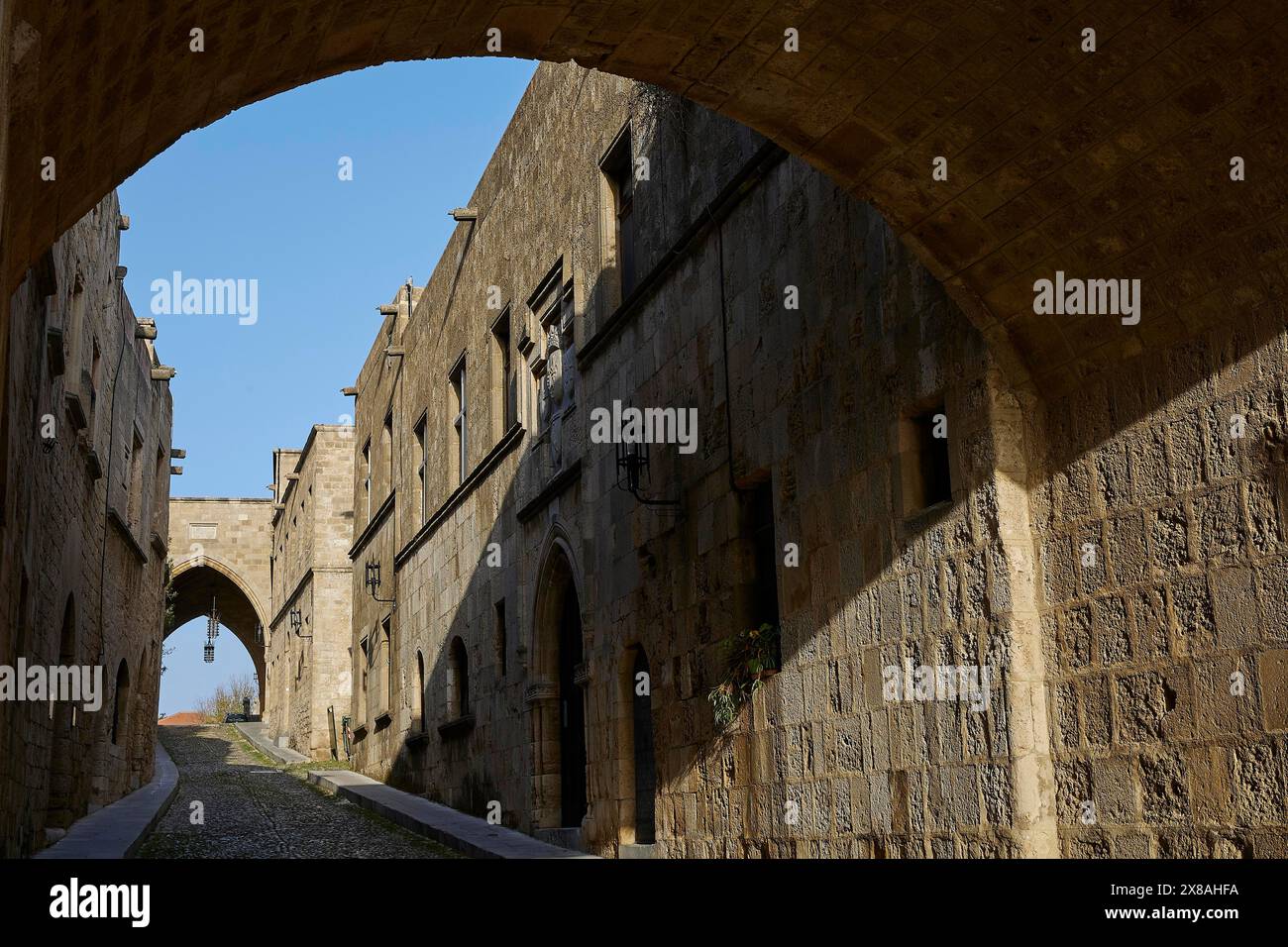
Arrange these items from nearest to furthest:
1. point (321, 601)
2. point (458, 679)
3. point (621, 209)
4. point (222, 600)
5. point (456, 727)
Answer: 1. point (621, 209)
2. point (456, 727)
3. point (458, 679)
4. point (321, 601)
5. point (222, 600)

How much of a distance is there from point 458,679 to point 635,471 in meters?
7.62

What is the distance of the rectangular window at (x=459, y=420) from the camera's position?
18.1 metres

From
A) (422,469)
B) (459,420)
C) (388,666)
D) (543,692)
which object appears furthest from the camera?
(388,666)

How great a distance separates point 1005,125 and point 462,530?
1195cm

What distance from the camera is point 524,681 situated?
14.4 meters

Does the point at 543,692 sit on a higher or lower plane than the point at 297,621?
lower

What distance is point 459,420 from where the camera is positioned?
18359mm

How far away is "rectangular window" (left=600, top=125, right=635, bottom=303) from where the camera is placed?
1239cm

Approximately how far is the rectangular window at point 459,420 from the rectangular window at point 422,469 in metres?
1.55

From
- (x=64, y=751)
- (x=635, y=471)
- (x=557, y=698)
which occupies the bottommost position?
(x=64, y=751)

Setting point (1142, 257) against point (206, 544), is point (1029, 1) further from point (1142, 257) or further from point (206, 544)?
point (206, 544)

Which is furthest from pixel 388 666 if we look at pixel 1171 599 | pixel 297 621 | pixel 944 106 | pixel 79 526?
pixel 1171 599

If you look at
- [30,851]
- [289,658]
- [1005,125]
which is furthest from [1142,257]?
[289,658]

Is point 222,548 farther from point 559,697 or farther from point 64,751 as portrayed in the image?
point 559,697
